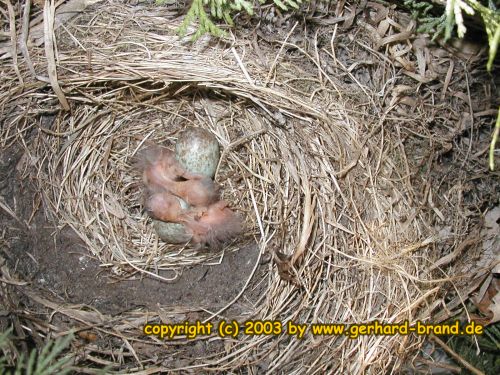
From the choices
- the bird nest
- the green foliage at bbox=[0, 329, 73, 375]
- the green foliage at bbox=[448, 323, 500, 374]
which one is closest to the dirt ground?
the bird nest

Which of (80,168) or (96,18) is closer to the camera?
(96,18)

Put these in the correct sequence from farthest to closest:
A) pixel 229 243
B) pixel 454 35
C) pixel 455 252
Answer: pixel 229 243 → pixel 455 252 → pixel 454 35

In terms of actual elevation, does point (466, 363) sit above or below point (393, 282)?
below

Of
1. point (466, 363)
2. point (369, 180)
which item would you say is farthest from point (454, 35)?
point (466, 363)

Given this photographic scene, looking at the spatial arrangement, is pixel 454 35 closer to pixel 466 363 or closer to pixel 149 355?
pixel 466 363

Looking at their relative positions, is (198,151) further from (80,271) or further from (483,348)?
(483,348)

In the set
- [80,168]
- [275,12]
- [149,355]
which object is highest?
[275,12]

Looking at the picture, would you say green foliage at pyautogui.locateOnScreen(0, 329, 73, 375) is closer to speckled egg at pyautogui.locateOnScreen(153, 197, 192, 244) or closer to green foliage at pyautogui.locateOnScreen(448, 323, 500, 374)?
speckled egg at pyautogui.locateOnScreen(153, 197, 192, 244)
